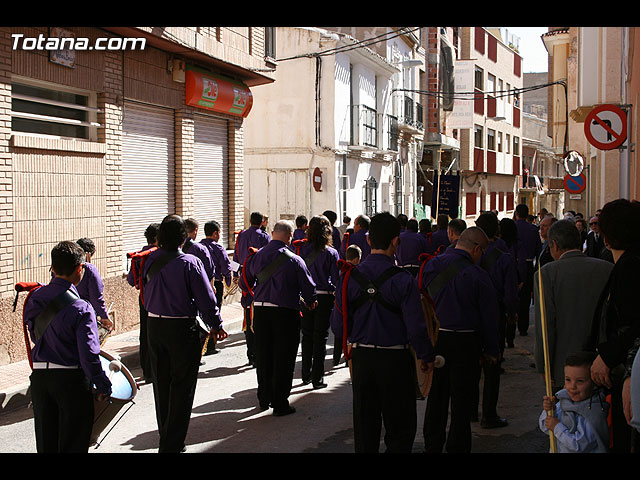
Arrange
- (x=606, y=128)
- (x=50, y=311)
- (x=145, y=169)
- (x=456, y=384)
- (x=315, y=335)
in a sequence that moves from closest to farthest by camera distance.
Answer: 1. (x=50, y=311)
2. (x=456, y=384)
3. (x=315, y=335)
4. (x=606, y=128)
5. (x=145, y=169)

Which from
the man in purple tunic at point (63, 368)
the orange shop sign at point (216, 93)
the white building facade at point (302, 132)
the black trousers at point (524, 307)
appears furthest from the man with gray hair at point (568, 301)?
the white building facade at point (302, 132)

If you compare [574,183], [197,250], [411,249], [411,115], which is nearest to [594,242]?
[411,249]

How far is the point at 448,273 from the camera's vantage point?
19.9ft

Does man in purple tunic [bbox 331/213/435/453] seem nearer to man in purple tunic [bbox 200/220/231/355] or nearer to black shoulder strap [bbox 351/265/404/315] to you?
black shoulder strap [bbox 351/265/404/315]

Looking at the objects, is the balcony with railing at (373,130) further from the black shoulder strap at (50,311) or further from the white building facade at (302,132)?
the black shoulder strap at (50,311)

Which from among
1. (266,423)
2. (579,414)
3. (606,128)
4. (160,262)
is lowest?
(266,423)

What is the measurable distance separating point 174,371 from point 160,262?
2.97ft

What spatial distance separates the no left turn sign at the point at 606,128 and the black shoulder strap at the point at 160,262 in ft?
31.8

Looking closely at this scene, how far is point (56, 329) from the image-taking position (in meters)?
5.12

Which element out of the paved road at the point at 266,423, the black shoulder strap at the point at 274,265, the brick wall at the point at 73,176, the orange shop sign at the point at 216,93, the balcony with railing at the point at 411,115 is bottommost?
the paved road at the point at 266,423

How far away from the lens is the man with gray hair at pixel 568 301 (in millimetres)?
5379

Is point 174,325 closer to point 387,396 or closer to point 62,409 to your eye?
point 62,409
